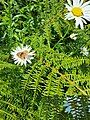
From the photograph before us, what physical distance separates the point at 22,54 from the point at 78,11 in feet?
0.90

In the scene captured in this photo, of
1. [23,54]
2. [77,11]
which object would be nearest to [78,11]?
[77,11]

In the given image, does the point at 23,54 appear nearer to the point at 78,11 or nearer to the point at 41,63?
the point at 41,63

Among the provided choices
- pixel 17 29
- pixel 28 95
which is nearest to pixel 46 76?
pixel 28 95

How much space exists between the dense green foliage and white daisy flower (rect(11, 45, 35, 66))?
0.02m

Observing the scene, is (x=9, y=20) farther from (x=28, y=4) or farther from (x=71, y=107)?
(x=71, y=107)

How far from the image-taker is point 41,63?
5.08 ft

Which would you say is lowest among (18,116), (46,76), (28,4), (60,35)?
(18,116)

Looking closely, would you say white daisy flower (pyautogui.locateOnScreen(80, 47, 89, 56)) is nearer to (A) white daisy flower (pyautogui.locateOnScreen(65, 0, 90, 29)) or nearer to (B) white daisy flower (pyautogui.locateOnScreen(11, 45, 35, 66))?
(A) white daisy flower (pyautogui.locateOnScreen(65, 0, 90, 29))

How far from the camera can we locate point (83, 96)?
1.51 m

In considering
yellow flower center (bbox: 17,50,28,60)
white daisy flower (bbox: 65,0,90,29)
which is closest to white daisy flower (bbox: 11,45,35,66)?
yellow flower center (bbox: 17,50,28,60)

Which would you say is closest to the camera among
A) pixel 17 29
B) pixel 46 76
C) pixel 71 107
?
pixel 71 107

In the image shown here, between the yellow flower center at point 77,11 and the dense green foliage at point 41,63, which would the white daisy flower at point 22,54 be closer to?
the dense green foliage at point 41,63

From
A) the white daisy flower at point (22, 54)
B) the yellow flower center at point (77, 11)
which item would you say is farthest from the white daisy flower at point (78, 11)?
the white daisy flower at point (22, 54)

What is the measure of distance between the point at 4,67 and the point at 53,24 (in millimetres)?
238
